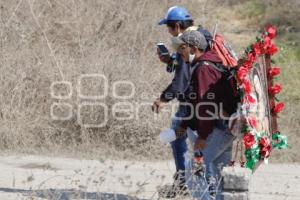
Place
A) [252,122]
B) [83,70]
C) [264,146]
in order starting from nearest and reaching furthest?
[252,122] < [264,146] < [83,70]

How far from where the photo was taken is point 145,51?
39.4 feet

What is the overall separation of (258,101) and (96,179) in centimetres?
203

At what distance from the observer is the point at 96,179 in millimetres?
7844

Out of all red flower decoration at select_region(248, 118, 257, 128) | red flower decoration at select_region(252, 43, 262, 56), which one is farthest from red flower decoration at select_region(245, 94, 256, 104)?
red flower decoration at select_region(252, 43, 262, 56)

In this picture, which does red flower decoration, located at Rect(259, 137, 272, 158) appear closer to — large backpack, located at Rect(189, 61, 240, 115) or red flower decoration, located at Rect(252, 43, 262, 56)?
large backpack, located at Rect(189, 61, 240, 115)

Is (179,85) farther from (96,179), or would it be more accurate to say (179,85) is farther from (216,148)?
(96,179)

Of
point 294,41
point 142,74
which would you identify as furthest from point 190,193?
point 294,41

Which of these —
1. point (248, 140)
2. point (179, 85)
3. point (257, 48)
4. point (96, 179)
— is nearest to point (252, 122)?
point (248, 140)

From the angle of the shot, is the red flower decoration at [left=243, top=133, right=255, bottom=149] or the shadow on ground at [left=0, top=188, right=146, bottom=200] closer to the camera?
the red flower decoration at [left=243, top=133, right=255, bottom=149]

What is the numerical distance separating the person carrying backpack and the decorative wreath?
0.39 ft

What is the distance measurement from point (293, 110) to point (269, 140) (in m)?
5.15

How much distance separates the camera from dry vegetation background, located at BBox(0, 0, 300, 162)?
9898 mm

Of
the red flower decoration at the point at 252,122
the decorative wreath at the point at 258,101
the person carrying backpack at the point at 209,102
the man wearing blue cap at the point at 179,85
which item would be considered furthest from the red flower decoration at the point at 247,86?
the man wearing blue cap at the point at 179,85

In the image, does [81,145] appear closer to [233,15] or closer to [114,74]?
[114,74]
